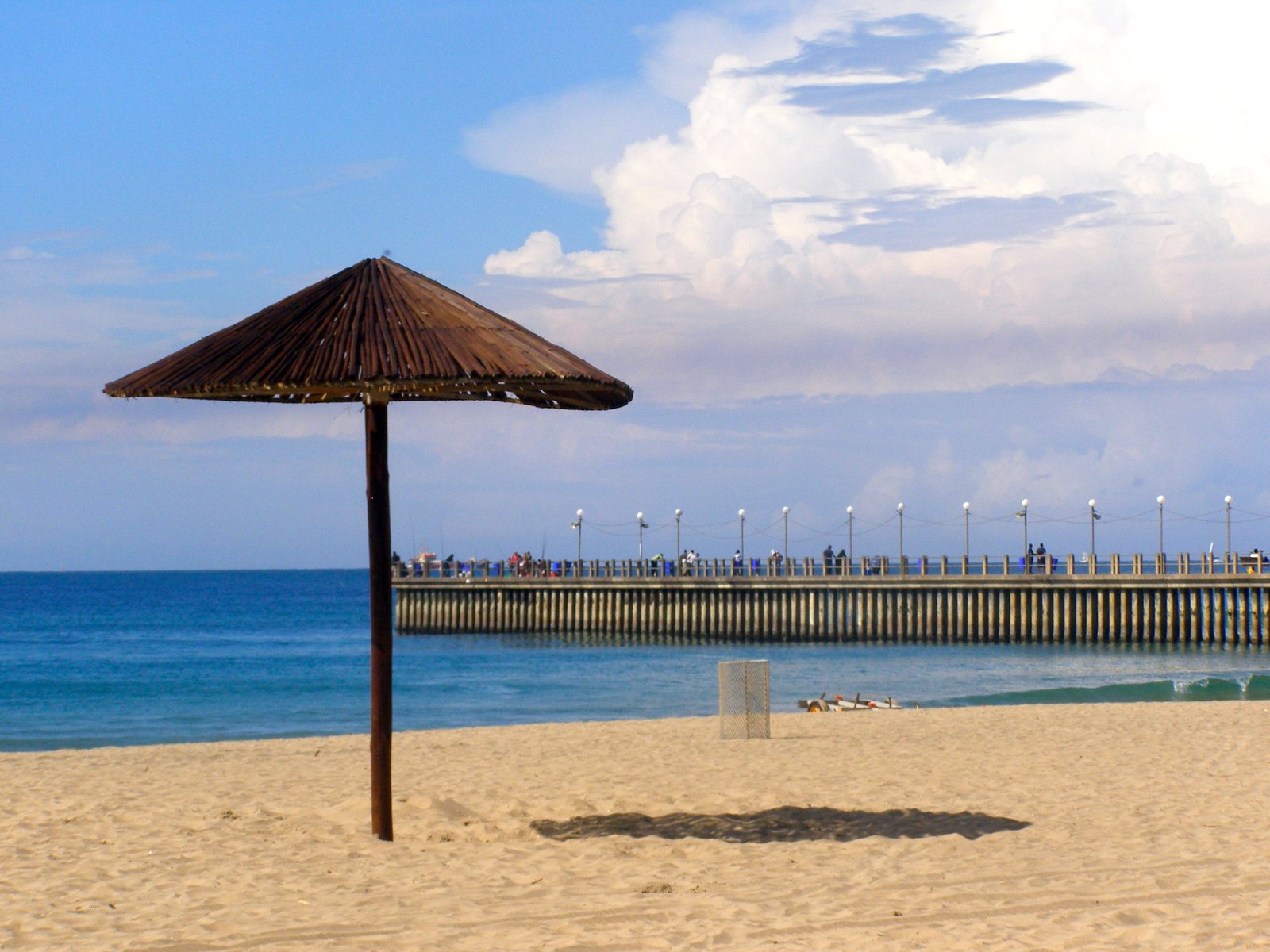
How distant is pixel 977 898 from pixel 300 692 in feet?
105

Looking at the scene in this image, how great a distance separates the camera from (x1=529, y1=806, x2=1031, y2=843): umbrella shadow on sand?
967 cm

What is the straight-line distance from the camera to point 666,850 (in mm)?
9070

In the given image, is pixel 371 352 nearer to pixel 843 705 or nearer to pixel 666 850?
pixel 666 850

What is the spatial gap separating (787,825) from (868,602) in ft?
133

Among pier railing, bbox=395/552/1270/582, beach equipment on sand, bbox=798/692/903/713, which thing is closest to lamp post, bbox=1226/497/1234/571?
pier railing, bbox=395/552/1270/582

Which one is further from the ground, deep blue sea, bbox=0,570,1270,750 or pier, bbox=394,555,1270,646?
pier, bbox=394,555,1270,646

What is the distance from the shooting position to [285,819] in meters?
10.4

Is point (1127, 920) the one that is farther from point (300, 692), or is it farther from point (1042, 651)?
point (1042, 651)

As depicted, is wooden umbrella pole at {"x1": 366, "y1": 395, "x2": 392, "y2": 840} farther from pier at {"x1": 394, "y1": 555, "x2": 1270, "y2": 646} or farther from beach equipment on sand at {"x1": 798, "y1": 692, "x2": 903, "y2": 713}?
pier at {"x1": 394, "y1": 555, "x2": 1270, "y2": 646}

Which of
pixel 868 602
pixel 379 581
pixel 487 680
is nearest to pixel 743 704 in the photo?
pixel 379 581

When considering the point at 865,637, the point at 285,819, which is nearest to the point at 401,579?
the point at 865,637

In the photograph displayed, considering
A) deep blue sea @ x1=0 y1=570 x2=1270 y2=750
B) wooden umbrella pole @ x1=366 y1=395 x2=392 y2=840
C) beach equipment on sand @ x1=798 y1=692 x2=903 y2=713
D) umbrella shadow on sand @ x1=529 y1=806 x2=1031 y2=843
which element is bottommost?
deep blue sea @ x1=0 y1=570 x2=1270 y2=750

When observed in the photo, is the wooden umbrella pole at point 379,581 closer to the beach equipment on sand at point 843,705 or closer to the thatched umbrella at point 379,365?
the thatched umbrella at point 379,365

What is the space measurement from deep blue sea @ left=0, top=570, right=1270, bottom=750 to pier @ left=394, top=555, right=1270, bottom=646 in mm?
971
